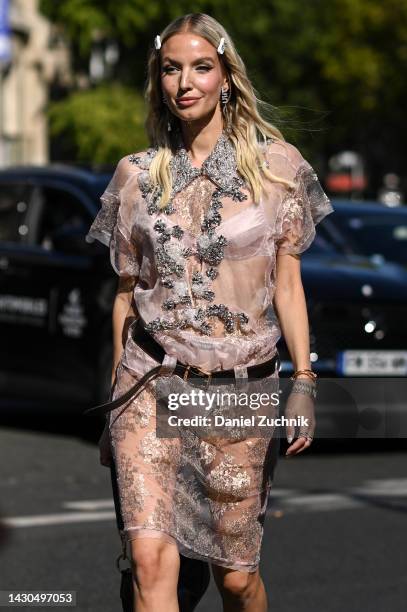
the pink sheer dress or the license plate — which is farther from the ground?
the pink sheer dress

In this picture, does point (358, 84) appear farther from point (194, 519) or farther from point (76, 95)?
point (194, 519)

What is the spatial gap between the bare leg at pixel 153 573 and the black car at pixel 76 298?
5.12 meters

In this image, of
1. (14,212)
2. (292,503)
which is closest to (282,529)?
(292,503)

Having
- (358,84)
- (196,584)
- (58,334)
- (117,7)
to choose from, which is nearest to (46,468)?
(58,334)

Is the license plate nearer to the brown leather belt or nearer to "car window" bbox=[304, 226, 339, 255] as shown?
"car window" bbox=[304, 226, 339, 255]

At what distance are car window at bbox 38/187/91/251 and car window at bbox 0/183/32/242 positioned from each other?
5.8 inches

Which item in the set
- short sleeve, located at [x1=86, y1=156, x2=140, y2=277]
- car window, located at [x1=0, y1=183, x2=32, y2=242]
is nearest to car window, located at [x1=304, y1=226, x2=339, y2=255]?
car window, located at [x1=0, y1=183, x2=32, y2=242]

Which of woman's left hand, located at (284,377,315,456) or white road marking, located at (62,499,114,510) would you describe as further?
white road marking, located at (62,499,114,510)

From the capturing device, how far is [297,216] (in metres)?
4.44

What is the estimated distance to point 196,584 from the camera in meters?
4.52

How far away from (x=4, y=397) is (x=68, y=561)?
4.29 meters

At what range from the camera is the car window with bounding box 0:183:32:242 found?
1122cm

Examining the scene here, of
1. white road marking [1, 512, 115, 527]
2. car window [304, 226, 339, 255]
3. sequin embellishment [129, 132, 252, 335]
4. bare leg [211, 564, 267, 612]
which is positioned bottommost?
white road marking [1, 512, 115, 527]

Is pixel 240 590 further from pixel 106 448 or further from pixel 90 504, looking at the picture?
pixel 90 504
